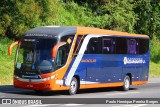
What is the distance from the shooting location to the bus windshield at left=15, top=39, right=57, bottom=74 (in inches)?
838

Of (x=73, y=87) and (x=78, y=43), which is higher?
(x=78, y=43)

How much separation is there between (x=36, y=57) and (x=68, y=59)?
1.45 m

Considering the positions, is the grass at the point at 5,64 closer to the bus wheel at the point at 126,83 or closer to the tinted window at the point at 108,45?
the bus wheel at the point at 126,83

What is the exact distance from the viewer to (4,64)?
31359mm

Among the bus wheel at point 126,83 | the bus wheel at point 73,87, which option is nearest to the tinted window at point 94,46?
the bus wheel at point 73,87

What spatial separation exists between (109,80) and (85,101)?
597cm

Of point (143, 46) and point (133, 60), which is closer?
point (133, 60)

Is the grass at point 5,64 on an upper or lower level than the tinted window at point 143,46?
lower

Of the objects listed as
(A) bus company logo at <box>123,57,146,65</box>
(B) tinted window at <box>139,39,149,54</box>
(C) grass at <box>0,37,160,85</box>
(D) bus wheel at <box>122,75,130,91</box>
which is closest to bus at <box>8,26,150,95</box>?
(A) bus company logo at <box>123,57,146,65</box>

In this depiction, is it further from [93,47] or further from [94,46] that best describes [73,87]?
[94,46]

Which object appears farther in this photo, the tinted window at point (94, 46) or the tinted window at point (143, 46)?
the tinted window at point (143, 46)

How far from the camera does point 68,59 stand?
72.0 feet

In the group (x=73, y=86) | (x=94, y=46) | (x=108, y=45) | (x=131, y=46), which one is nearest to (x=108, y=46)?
(x=108, y=45)

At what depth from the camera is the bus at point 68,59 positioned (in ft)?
70.0
